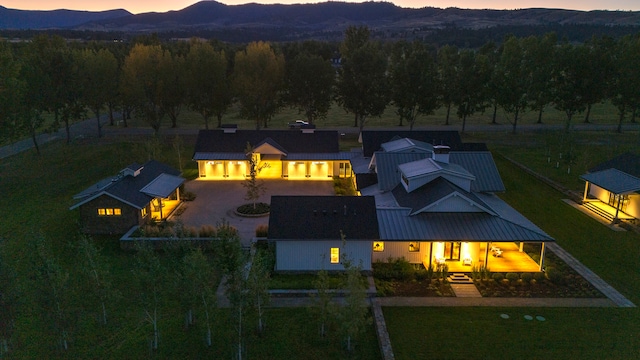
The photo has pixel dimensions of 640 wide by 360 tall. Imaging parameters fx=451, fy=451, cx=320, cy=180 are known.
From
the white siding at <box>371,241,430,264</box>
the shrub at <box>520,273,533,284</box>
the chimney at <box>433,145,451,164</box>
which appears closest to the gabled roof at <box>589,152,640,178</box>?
the chimney at <box>433,145,451,164</box>

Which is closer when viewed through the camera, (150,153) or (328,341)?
(328,341)

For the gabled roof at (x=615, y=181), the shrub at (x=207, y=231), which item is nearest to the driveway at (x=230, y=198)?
the shrub at (x=207, y=231)

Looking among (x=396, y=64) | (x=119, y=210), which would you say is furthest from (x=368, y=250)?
(x=396, y=64)

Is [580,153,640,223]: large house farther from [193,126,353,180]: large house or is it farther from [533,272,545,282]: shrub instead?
[193,126,353,180]: large house

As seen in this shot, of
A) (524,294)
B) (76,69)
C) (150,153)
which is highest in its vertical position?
(76,69)

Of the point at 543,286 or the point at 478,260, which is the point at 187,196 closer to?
the point at 478,260

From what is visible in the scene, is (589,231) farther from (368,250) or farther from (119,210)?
(119,210)

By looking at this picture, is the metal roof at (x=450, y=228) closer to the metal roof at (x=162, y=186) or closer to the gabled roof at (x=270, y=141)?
the metal roof at (x=162, y=186)
